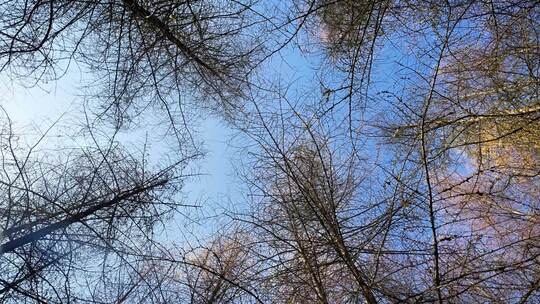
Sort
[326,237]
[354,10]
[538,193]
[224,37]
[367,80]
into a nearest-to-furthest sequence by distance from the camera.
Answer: [326,237] → [367,80] → [354,10] → [224,37] → [538,193]

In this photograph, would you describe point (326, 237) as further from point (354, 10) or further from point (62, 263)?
point (62, 263)

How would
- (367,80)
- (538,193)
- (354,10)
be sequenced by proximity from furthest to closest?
(538,193) < (354,10) < (367,80)

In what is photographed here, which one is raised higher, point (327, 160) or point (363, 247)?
point (327, 160)

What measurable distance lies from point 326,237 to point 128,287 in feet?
4.45

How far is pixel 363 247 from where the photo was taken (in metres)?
2.15

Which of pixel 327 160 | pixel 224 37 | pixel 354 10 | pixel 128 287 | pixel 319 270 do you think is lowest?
pixel 319 270

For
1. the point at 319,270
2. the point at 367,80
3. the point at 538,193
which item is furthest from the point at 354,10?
the point at 538,193

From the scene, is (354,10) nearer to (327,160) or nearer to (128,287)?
(327,160)

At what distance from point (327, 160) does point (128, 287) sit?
144 cm

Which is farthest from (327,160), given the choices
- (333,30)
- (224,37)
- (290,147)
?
(224,37)

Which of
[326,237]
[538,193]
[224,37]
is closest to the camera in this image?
[326,237]

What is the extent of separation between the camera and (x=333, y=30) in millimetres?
2633

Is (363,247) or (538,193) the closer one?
(363,247)

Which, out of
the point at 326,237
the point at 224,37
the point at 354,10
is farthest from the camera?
the point at 224,37
